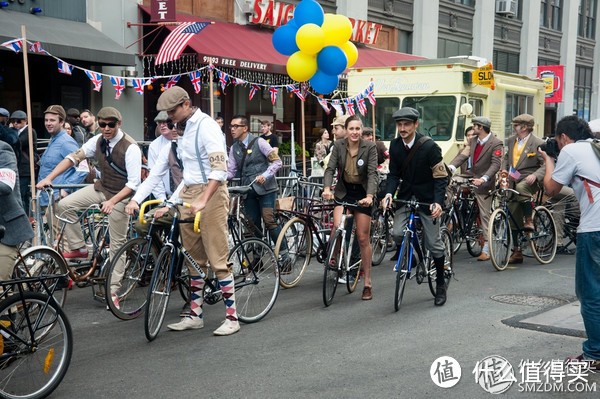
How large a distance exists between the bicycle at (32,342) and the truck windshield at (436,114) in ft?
33.8

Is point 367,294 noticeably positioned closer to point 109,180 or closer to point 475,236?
point 109,180

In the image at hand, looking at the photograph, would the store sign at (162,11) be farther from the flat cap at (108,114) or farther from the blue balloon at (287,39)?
the flat cap at (108,114)

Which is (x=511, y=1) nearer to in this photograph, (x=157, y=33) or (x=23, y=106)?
(x=157, y=33)

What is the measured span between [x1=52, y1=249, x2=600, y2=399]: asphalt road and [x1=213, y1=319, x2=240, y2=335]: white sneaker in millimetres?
111

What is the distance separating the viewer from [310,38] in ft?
37.1

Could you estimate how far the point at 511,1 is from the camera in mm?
31781

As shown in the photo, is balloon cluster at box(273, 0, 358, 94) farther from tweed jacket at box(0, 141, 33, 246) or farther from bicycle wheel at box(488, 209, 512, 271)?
tweed jacket at box(0, 141, 33, 246)

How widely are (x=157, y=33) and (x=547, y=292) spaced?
11387mm

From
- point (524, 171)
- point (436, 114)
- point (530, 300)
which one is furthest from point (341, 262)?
point (436, 114)

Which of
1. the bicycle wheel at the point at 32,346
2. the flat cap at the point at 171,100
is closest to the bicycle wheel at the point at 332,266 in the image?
the flat cap at the point at 171,100

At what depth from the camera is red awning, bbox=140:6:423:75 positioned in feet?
53.1

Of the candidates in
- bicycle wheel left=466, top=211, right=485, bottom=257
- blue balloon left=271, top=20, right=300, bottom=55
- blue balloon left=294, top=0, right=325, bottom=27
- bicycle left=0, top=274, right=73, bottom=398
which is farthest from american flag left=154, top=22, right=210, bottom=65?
bicycle left=0, top=274, right=73, bottom=398

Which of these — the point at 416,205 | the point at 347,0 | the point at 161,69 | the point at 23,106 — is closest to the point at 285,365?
the point at 416,205

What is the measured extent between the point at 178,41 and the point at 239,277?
8.81m
